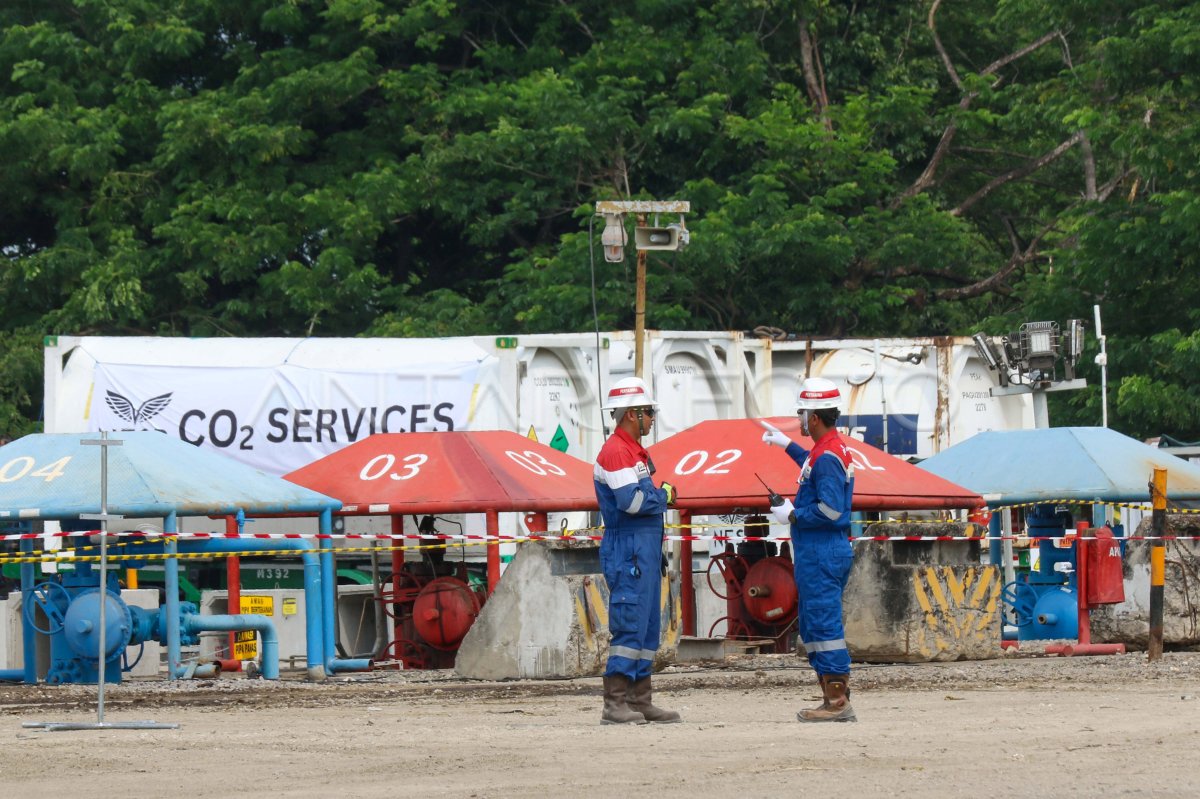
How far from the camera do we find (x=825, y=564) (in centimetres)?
1171

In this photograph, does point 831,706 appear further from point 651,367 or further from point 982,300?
point 982,300

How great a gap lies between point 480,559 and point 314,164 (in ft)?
46.2

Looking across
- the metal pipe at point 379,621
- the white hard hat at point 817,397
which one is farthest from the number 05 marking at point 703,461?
the white hard hat at point 817,397

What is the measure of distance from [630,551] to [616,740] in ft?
4.06

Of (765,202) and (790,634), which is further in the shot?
(765,202)

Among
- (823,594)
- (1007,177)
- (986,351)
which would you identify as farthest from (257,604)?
(1007,177)

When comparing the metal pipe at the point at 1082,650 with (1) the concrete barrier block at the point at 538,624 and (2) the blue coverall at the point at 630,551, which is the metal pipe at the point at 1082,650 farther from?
(2) the blue coverall at the point at 630,551

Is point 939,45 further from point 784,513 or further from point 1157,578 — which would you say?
point 784,513

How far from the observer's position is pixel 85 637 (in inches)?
633

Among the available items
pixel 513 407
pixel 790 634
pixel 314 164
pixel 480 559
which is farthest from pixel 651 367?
pixel 314 164

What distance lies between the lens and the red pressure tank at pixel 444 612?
1822cm

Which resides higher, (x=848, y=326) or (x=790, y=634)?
(x=848, y=326)

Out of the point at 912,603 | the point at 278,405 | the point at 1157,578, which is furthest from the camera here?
the point at 278,405

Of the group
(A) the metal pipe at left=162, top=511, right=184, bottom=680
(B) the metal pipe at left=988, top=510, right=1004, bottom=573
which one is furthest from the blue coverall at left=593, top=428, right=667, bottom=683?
(B) the metal pipe at left=988, top=510, right=1004, bottom=573
